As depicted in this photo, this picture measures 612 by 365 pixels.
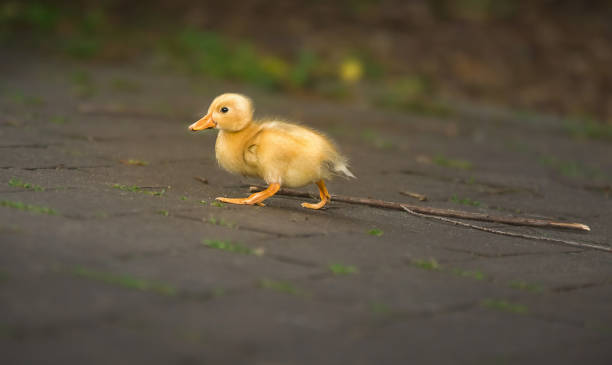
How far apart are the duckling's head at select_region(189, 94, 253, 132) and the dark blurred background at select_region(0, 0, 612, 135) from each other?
7.09 m

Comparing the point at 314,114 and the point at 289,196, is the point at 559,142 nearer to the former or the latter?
the point at 314,114

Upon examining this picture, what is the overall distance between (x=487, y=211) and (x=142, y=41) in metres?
8.73

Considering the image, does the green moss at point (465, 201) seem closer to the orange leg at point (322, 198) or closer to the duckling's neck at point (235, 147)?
the orange leg at point (322, 198)

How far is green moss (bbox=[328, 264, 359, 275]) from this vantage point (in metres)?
3.55

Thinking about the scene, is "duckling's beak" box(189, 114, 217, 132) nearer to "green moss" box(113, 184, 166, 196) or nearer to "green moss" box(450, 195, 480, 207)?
"green moss" box(113, 184, 166, 196)

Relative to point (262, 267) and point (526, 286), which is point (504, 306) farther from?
point (262, 267)

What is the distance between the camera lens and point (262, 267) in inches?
136

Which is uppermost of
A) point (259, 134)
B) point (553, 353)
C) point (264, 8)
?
point (264, 8)

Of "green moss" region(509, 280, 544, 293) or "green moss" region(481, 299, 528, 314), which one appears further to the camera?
"green moss" region(509, 280, 544, 293)

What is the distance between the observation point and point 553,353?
2.95m

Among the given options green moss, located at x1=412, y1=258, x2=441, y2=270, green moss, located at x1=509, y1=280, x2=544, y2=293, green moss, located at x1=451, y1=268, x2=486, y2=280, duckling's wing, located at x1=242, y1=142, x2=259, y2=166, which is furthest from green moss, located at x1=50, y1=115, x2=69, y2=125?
green moss, located at x1=509, y1=280, x2=544, y2=293

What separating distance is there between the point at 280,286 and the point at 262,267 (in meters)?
0.25

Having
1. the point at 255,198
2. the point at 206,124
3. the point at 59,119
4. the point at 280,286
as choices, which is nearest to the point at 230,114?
the point at 206,124

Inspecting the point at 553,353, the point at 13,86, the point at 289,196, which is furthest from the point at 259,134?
the point at 13,86
